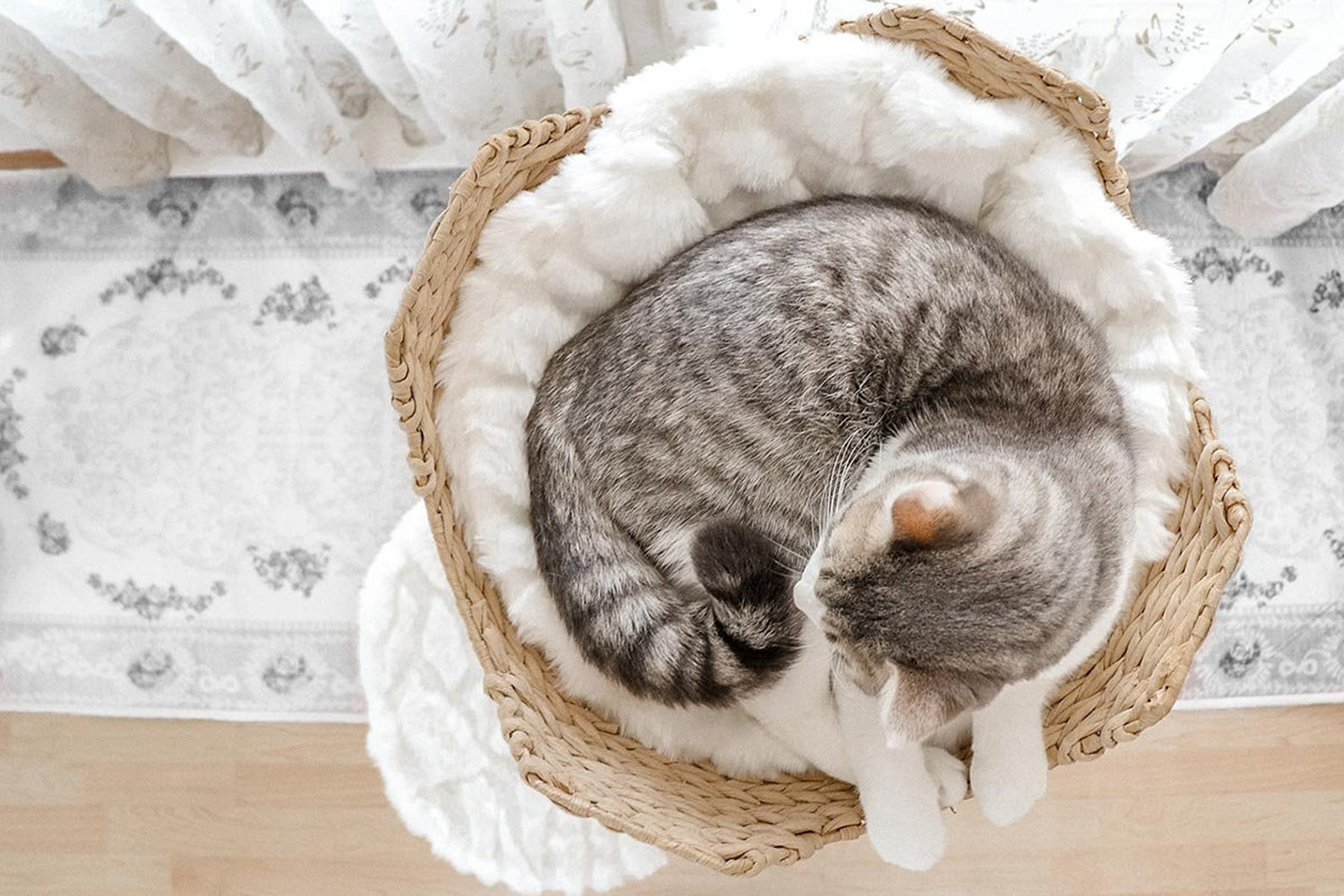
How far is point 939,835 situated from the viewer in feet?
3.55

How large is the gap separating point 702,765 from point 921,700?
A: 0.40 metres

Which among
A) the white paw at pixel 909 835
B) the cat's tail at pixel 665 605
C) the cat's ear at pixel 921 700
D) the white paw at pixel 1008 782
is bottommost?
the white paw at pixel 909 835

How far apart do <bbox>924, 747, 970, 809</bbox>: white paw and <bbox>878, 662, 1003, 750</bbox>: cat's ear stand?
0.22 metres

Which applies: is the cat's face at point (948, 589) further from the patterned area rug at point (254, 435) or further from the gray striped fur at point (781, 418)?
the patterned area rug at point (254, 435)

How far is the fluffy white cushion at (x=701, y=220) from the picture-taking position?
1.16m

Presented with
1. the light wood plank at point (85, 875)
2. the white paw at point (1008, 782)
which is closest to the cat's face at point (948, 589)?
the white paw at point (1008, 782)

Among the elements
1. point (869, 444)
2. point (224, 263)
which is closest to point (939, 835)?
point (869, 444)

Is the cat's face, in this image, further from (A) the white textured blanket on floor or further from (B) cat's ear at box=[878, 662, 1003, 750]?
(A) the white textured blanket on floor

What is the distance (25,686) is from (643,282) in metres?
1.08

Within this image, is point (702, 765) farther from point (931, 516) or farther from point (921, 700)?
point (931, 516)

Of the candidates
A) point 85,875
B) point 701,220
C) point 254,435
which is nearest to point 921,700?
point 701,220

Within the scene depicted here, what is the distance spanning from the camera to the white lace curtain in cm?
121

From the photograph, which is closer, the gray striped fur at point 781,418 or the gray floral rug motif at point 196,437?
the gray striped fur at point 781,418

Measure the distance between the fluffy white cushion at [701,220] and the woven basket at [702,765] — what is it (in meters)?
0.02
